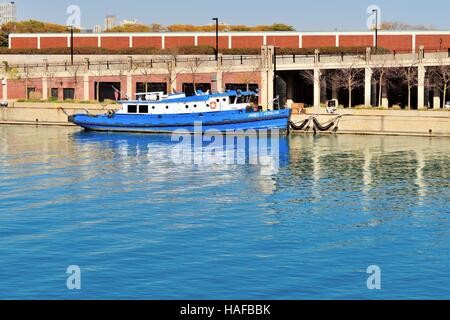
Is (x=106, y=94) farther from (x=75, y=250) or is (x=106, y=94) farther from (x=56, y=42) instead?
(x=75, y=250)

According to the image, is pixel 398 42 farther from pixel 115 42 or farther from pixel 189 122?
pixel 189 122

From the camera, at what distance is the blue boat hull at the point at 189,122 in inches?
3159

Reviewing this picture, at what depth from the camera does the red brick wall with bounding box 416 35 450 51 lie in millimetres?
115650

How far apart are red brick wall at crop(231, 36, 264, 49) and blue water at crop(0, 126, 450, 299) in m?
57.4

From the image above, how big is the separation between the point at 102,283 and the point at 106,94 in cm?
7633

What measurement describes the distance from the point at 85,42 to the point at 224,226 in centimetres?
9120

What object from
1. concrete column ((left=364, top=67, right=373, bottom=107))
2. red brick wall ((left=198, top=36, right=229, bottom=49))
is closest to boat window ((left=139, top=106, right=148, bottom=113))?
concrete column ((left=364, top=67, right=373, bottom=107))

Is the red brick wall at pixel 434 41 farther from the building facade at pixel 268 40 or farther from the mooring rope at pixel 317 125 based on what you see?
the mooring rope at pixel 317 125

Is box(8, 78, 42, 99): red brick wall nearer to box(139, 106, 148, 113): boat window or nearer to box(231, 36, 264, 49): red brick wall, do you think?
box(139, 106, 148, 113): boat window

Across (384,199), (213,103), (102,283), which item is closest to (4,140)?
(213,103)

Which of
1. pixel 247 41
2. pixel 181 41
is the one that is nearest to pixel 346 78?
pixel 247 41

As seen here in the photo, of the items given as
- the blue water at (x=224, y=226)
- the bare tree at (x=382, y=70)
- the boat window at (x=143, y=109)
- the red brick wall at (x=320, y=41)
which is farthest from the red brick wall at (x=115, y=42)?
the blue water at (x=224, y=226)
